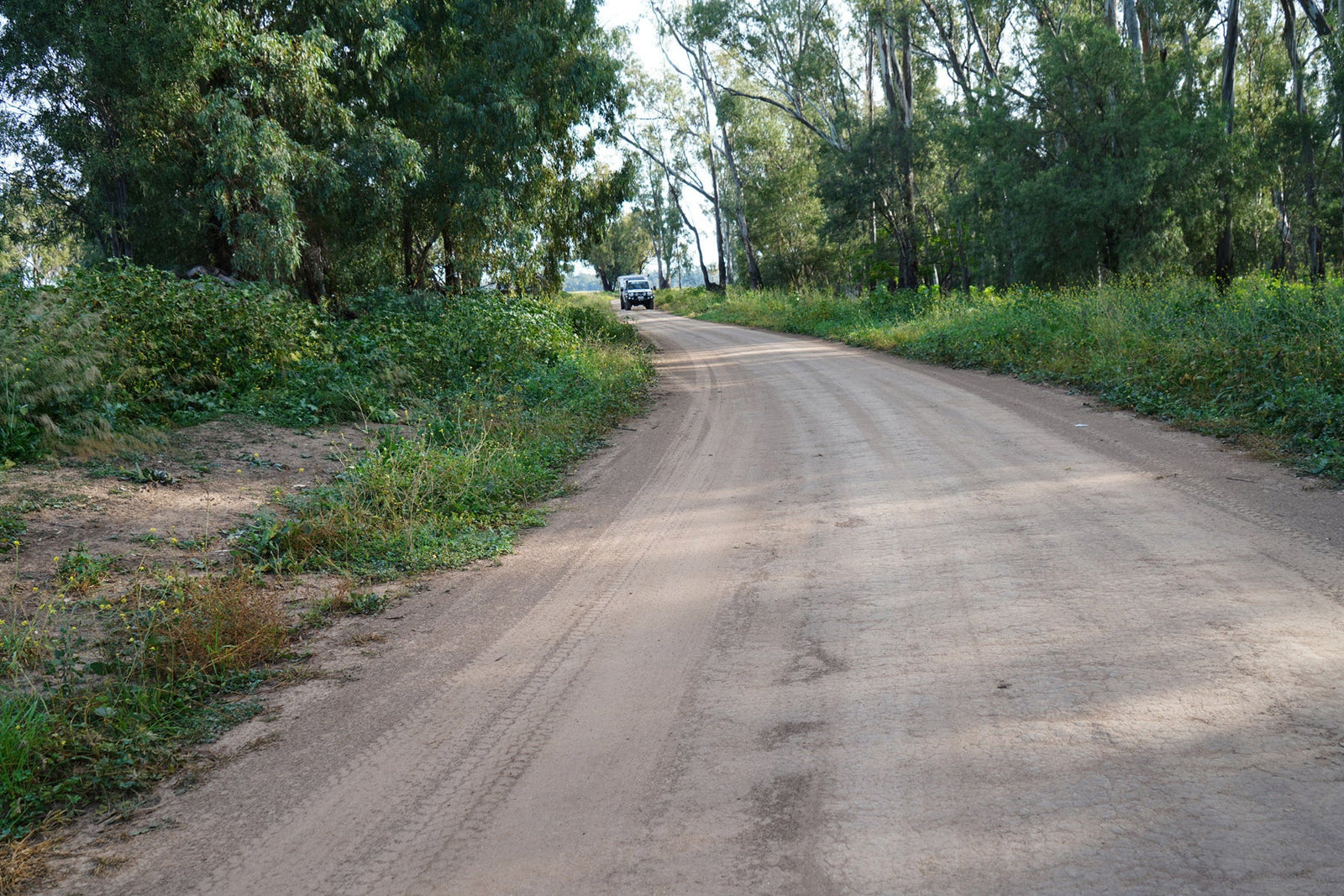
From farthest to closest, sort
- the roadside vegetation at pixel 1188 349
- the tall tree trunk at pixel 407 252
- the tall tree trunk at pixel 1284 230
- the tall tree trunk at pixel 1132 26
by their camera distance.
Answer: the tall tree trunk at pixel 1284 230, the tall tree trunk at pixel 1132 26, the tall tree trunk at pixel 407 252, the roadside vegetation at pixel 1188 349

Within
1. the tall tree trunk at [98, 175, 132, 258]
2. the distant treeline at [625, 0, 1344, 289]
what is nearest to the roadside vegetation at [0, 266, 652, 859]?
the tall tree trunk at [98, 175, 132, 258]

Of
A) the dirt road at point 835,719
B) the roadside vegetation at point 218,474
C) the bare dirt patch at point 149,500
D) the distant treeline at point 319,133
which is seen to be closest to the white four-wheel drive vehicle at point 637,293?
the distant treeline at point 319,133

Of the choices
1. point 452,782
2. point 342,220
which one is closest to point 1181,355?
point 452,782

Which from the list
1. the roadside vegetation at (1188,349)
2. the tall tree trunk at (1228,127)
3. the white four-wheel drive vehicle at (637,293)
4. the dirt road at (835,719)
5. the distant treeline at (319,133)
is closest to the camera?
the dirt road at (835,719)

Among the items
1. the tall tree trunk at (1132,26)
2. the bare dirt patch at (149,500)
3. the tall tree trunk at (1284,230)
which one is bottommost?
the bare dirt patch at (149,500)

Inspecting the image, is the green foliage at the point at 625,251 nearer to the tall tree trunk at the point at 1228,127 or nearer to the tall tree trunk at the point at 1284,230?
the tall tree trunk at the point at 1284,230

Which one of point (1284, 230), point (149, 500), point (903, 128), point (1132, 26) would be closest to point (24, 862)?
point (149, 500)

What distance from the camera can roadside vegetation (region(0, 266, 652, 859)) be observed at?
3744 mm

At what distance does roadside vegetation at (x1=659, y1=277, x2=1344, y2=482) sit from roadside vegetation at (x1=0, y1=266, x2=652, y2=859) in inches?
241

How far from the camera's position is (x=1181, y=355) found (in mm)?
10430

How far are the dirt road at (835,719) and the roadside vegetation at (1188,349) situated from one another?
1865 mm

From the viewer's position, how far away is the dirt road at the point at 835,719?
255 cm

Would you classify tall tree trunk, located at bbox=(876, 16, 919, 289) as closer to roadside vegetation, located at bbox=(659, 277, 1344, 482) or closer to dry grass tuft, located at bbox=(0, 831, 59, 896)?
roadside vegetation, located at bbox=(659, 277, 1344, 482)

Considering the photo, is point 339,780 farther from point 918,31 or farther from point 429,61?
point 918,31
